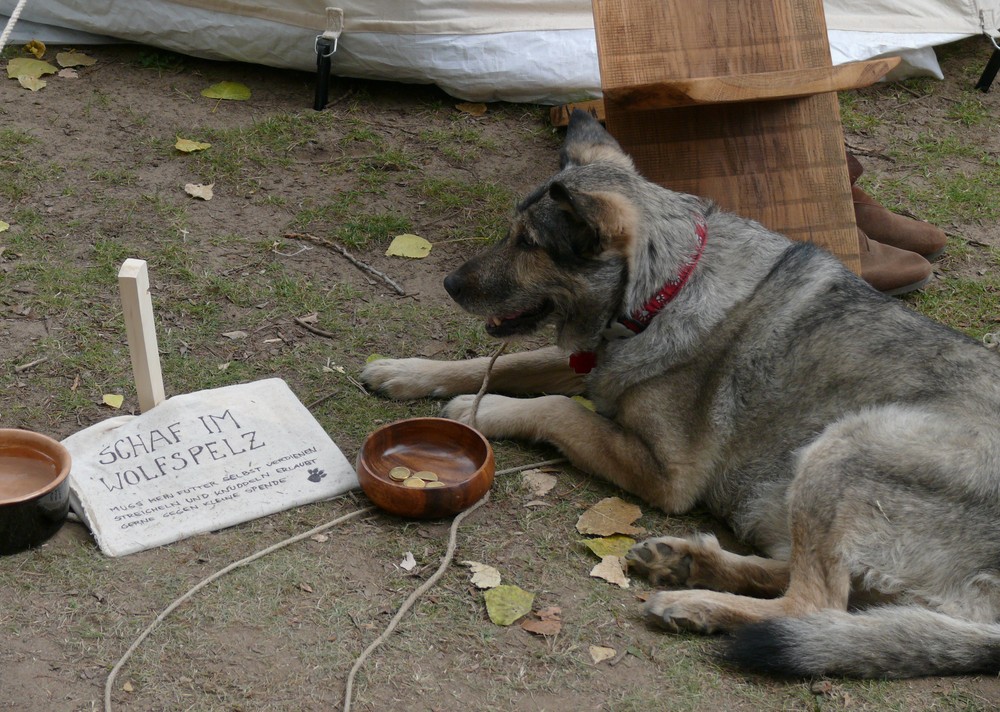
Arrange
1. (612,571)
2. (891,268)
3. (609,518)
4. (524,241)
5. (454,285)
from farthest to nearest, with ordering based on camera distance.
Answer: (891,268)
(454,285)
(524,241)
(609,518)
(612,571)

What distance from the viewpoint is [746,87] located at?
486 centimetres

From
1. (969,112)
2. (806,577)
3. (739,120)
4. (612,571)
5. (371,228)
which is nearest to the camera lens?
(806,577)

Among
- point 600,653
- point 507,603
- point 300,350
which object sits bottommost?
point 600,653

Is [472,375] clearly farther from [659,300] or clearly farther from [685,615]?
[685,615]

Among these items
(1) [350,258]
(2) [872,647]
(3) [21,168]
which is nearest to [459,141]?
(1) [350,258]

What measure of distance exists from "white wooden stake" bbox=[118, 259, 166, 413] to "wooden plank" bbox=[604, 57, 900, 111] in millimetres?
2345

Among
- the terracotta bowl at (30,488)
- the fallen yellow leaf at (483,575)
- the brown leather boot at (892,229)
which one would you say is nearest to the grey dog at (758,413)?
the fallen yellow leaf at (483,575)

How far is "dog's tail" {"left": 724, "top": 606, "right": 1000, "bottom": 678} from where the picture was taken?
332 cm

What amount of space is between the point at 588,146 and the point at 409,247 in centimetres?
161

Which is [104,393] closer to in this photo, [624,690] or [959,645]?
[624,690]

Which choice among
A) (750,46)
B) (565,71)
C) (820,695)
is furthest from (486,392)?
(565,71)

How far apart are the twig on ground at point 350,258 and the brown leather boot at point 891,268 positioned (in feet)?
8.69

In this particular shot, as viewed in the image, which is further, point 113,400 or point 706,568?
point 113,400

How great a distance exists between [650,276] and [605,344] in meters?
0.41
